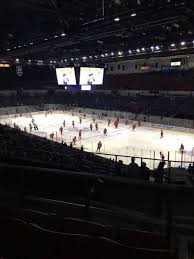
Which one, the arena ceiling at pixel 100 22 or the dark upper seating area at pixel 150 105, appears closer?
the arena ceiling at pixel 100 22

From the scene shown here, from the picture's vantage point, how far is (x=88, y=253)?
299 centimetres

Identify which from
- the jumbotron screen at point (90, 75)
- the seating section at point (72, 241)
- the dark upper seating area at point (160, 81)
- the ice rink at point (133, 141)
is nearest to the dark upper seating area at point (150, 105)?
the dark upper seating area at point (160, 81)

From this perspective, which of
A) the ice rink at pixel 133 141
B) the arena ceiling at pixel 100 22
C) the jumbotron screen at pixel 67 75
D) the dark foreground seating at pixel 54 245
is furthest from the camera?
the jumbotron screen at pixel 67 75

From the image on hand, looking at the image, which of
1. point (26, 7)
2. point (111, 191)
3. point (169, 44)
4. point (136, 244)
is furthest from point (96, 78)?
point (136, 244)

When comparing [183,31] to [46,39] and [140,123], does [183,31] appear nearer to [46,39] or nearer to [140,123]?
[46,39]

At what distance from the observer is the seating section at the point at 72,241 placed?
9.45 feet

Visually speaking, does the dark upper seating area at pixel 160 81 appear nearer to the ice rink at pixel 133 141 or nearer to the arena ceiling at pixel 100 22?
the ice rink at pixel 133 141

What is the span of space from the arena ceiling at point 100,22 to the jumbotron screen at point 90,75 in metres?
2.39

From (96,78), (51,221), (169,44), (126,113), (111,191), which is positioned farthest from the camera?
(126,113)

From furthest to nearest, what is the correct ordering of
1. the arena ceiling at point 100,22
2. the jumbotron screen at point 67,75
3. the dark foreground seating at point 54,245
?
the jumbotron screen at point 67,75
the arena ceiling at point 100,22
the dark foreground seating at point 54,245

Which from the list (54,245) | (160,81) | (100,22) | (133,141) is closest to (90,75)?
(133,141)

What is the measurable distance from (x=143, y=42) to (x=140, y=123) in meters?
12.4

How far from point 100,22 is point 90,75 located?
14735 mm

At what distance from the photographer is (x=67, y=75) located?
3131 cm
